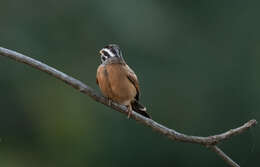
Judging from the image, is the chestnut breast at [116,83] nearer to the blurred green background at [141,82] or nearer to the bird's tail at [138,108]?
the bird's tail at [138,108]

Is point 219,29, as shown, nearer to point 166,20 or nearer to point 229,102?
point 166,20

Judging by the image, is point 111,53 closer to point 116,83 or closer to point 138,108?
point 116,83

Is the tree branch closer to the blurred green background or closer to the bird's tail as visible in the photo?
the bird's tail

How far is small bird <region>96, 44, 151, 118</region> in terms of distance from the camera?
7.71 metres

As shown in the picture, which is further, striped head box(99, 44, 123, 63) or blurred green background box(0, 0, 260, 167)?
blurred green background box(0, 0, 260, 167)

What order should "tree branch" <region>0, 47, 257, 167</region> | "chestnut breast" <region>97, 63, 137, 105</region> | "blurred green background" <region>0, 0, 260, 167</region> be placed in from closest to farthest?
"tree branch" <region>0, 47, 257, 167</region> → "chestnut breast" <region>97, 63, 137, 105</region> → "blurred green background" <region>0, 0, 260, 167</region>

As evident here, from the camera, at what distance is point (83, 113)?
60.8 feet

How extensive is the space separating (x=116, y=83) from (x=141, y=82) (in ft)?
26.0

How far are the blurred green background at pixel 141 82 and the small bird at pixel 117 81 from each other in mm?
7607

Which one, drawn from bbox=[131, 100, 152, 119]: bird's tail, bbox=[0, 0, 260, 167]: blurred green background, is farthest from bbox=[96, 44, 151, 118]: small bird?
bbox=[0, 0, 260, 167]: blurred green background

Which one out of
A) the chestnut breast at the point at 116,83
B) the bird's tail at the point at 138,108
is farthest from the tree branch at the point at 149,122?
the bird's tail at the point at 138,108

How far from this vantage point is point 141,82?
15.7 metres

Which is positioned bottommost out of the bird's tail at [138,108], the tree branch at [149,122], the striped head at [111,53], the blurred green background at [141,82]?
the tree branch at [149,122]

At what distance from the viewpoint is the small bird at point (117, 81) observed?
25.3 feet
